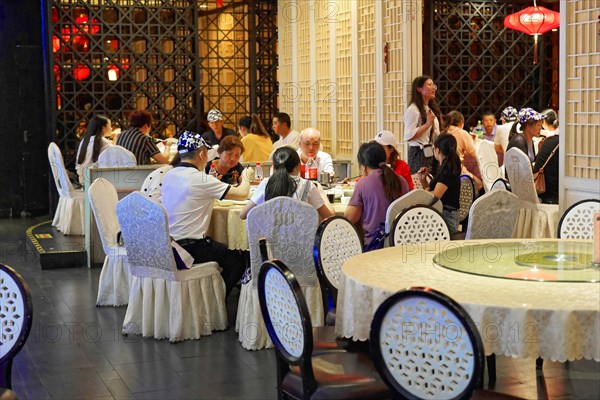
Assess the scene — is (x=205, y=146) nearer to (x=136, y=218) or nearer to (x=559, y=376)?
(x=136, y=218)

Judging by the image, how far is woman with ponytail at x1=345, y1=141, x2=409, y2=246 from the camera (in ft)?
20.1

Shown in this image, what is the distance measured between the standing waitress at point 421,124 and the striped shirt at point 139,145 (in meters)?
2.44

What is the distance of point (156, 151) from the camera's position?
9195 millimetres

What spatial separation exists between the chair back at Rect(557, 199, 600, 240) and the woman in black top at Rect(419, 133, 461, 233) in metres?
1.32

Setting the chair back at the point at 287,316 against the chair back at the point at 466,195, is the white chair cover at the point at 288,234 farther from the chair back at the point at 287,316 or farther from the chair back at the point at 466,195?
the chair back at the point at 466,195

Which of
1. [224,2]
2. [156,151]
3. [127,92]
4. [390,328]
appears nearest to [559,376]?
[390,328]

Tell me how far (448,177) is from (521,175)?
79 centimetres

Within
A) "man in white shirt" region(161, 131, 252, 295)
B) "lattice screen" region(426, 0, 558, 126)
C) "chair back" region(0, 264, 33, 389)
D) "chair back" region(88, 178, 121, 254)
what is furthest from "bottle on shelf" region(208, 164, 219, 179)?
"lattice screen" region(426, 0, 558, 126)

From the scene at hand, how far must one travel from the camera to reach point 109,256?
7086mm

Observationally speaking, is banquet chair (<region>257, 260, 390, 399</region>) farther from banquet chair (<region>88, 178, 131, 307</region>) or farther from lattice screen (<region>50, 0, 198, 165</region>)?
lattice screen (<region>50, 0, 198, 165</region>)

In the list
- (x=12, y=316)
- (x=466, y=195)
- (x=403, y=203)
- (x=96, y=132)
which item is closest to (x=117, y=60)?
(x=96, y=132)

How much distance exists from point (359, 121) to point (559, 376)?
560 centimetres

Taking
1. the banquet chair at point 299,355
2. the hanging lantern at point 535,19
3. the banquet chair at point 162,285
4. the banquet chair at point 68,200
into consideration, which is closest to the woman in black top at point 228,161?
the banquet chair at point 162,285

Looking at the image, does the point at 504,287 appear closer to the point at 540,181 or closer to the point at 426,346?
the point at 426,346
